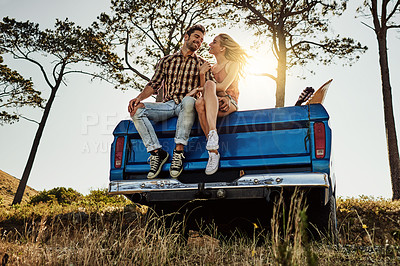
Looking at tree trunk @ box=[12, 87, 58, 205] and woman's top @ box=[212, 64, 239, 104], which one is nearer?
woman's top @ box=[212, 64, 239, 104]

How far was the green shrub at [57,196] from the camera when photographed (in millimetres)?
15078

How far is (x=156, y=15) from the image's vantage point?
15.5 meters

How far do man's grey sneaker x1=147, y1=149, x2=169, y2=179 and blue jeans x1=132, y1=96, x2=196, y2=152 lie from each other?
7cm

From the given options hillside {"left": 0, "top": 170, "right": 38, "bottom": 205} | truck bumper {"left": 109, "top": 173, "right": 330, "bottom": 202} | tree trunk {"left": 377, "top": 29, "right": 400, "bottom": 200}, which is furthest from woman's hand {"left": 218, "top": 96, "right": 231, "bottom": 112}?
hillside {"left": 0, "top": 170, "right": 38, "bottom": 205}

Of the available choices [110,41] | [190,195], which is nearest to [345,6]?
[110,41]

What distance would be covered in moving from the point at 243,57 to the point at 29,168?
1365 cm

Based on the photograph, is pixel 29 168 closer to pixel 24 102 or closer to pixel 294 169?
pixel 24 102

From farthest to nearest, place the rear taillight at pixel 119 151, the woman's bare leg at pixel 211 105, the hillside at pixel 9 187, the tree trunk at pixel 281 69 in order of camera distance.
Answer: the hillside at pixel 9 187
the tree trunk at pixel 281 69
the rear taillight at pixel 119 151
the woman's bare leg at pixel 211 105

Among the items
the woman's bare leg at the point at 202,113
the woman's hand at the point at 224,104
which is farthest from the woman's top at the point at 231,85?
the woman's bare leg at the point at 202,113

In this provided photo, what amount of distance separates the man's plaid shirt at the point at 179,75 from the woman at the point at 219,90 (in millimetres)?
106

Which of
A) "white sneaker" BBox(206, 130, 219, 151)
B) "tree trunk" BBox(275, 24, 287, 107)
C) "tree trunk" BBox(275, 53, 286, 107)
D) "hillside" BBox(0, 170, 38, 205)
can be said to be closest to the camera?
"white sneaker" BBox(206, 130, 219, 151)

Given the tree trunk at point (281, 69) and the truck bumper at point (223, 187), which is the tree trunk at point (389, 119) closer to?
the tree trunk at point (281, 69)

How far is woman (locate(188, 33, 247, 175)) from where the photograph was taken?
3.76 metres

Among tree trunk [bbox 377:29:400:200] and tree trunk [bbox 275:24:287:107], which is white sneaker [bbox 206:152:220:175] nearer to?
tree trunk [bbox 275:24:287:107]
